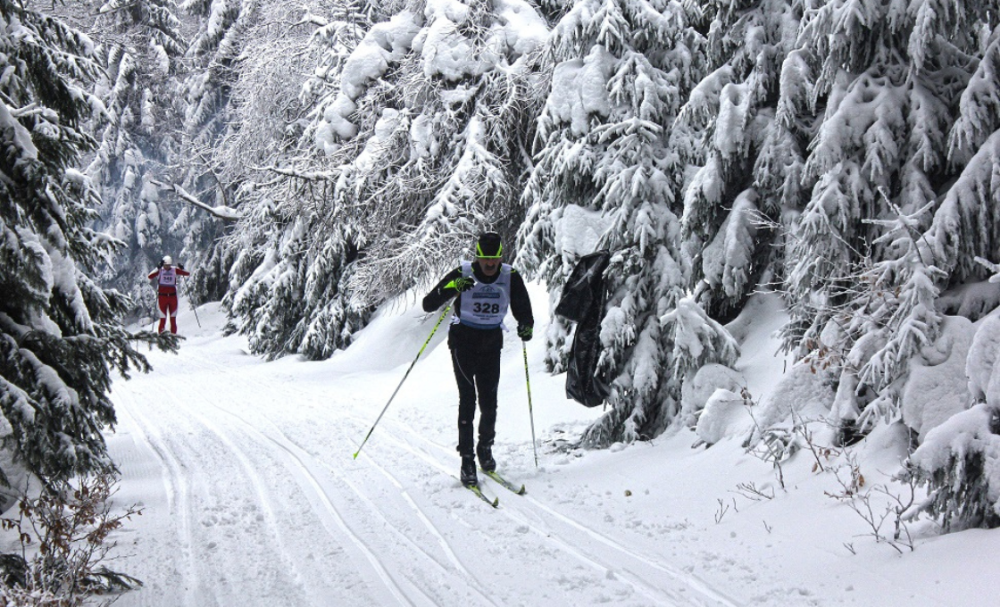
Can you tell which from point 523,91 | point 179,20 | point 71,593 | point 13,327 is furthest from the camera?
point 179,20

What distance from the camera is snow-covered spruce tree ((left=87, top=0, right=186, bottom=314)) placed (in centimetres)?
2670

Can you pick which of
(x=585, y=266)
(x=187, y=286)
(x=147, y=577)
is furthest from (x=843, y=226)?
(x=187, y=286)

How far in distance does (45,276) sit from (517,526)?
3.38 metres

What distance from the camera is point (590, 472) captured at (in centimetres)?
660

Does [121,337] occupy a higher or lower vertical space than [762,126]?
lower

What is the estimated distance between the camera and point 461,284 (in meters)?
6.41

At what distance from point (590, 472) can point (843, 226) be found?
2.98 m

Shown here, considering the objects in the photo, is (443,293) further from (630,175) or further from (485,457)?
(630,175)

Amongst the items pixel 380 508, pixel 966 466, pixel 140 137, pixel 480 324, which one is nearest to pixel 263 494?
pixel 380 508

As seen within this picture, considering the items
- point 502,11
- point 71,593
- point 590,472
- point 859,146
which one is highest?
point 502,11

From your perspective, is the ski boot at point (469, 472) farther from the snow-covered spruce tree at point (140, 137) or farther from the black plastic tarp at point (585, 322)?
the snow-covered spruce tree at point (140, 137)

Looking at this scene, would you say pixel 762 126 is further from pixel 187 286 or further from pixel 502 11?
pixel 187 286

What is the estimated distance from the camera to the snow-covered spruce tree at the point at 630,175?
7238 mm

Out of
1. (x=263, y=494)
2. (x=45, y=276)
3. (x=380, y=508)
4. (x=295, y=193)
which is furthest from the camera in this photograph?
(x=295, y=193)
